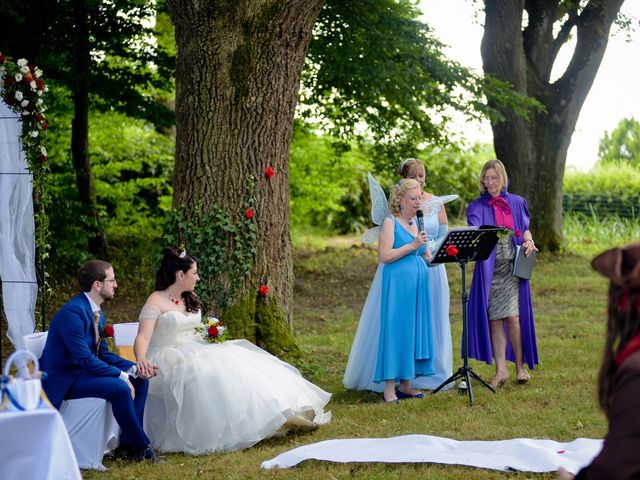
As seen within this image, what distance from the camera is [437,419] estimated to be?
8109mm

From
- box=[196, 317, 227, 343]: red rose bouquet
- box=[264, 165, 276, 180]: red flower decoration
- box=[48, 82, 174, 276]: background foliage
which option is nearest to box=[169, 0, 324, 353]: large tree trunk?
box=[264, 165, 276, 180]: red flower decoration

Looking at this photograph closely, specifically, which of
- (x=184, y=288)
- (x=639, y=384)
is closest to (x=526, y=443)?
(x=184, y=288)

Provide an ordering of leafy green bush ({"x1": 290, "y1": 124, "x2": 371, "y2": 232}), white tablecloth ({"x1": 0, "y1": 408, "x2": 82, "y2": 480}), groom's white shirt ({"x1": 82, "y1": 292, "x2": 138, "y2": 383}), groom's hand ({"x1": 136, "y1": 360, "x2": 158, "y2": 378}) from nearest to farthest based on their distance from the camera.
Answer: white tablecloth ({"x1": 0, "y1": 408, "x2": 82, "y2": 480}) < groom's white shirt ({"x1": 82, "y1": 292, "x2": 138, "y2": 383}) < groom's hand ({"x1": 136, "y1": 360, "x2": 158, "y2": 378}) < leafy green bush ({"x1": 290, "y1": 124, "x2": 371, "y2": 232})

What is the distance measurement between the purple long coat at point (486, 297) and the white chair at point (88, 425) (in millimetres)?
3805

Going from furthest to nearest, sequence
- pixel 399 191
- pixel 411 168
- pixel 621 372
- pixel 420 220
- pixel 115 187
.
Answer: pixel 115 187 → pixel 411 168 → pixel 399 191 → pixel 420 220 → pixel 621 372

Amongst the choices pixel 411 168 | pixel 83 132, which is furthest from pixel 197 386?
pixel 83 132

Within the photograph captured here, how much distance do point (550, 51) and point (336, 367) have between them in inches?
476

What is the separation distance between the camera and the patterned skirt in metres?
9.39

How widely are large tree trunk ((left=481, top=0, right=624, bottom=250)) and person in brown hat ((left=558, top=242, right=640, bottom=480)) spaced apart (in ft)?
56.0

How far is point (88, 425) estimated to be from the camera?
725cm

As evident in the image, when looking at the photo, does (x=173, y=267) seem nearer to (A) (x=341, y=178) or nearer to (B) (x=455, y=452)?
(B) (x=455, y=452)

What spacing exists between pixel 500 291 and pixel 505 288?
0.18 ft

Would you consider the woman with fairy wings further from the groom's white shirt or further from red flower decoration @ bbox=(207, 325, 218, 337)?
the groom's white shirt

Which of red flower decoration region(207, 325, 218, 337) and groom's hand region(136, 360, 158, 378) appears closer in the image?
groom's hand region(136, 360, 158, 378)
